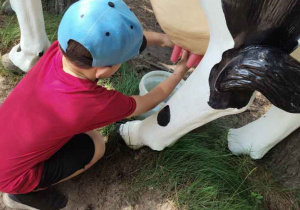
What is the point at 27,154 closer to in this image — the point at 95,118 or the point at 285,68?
the point at 95,118

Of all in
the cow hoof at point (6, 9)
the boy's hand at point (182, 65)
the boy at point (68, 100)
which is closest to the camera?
the boy at point (68, 100)

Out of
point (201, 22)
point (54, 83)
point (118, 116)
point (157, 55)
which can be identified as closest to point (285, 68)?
point (201, 22)

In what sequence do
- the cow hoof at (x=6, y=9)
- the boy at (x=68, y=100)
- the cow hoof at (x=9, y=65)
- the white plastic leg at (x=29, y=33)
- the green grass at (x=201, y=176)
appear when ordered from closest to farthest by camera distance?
the boy at (x=68, y=100) < the green grass at (x=201, y=176) < the white plastic leg at (x=29, y=33) < the cow hoof at (x=9, y=65) < the cow hoof at (x=6, y=9)

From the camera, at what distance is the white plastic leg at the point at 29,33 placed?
1.61 metres

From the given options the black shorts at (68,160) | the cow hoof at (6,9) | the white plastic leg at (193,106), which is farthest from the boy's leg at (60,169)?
the cow hoof at (6,9)

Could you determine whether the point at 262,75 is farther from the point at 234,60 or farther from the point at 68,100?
the point at 68,100

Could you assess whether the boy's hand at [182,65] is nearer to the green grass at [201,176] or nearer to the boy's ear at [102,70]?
the boy's ear at [102,70]

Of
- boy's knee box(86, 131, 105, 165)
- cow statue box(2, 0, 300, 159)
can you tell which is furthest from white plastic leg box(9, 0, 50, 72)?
cow statue box(2, 0, 300, 159)

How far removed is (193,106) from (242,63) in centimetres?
26

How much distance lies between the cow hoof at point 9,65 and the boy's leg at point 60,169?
67 centimetres

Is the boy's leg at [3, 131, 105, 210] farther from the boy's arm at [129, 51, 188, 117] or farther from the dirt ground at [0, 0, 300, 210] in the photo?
the boy's arm at [129, 51, 188, 117]

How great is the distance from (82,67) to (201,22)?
39cm

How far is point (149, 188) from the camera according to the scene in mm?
1507

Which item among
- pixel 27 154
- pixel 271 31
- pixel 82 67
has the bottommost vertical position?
pixel 27 154
